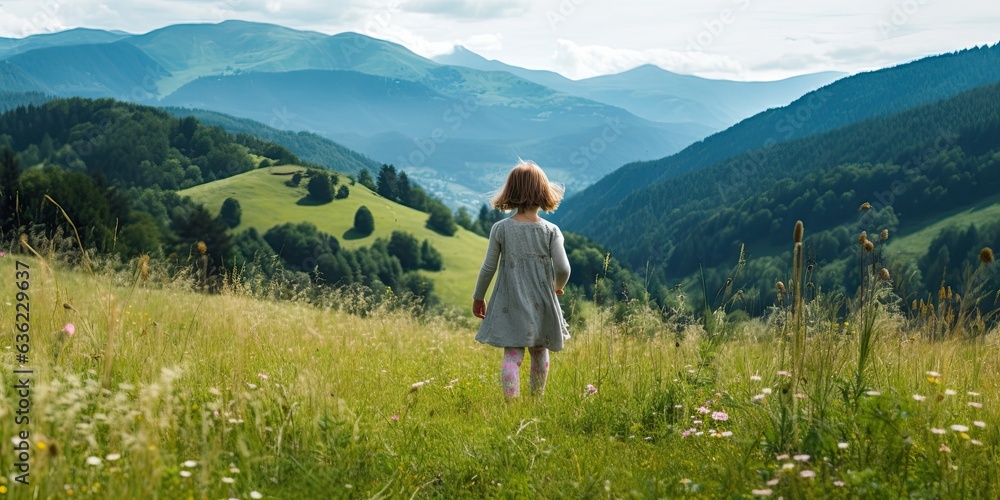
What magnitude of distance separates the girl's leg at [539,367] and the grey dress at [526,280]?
0.07 m


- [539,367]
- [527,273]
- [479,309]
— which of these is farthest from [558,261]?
[539,367]

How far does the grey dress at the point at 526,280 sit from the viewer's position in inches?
228

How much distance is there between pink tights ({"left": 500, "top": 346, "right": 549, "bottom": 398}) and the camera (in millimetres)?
5594

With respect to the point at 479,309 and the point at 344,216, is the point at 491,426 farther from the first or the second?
the point at 344,216

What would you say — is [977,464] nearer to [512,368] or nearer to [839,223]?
[512,368]

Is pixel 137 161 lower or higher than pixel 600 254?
higher

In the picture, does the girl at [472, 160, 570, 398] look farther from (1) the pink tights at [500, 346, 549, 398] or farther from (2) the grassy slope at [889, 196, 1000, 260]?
(2) the grassy slope at [889, 196, 1000, 260]

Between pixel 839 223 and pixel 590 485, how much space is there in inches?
6182

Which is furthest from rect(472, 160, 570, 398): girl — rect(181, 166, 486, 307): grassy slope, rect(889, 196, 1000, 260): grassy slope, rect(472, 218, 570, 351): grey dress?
rect(889, 196, 1000, 260): grassy slope

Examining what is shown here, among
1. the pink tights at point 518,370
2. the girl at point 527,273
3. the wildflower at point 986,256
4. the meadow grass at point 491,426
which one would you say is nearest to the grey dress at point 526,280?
the girl at point 527,273

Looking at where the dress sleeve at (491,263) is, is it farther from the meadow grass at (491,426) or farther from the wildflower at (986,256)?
the wildflower at (986,256)

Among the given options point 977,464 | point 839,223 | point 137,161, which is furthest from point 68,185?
point 839,223

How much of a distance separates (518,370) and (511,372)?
70mm

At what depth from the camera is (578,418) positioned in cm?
463
